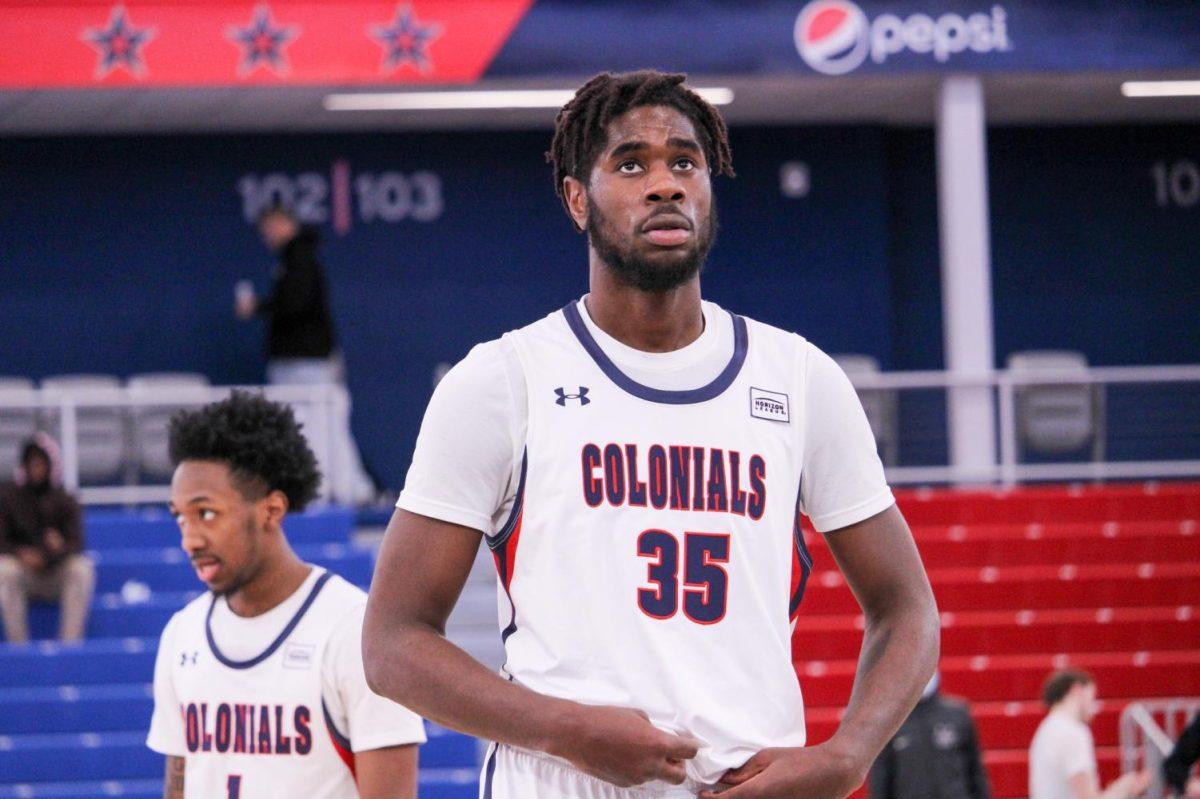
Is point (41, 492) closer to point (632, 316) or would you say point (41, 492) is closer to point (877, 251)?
point (877, 251)

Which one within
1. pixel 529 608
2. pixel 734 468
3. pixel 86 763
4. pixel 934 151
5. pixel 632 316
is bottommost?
pixel 86 763

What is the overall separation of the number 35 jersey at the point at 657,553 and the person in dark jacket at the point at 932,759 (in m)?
5.42

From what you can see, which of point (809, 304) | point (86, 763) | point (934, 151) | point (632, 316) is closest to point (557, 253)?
point (809, 304)

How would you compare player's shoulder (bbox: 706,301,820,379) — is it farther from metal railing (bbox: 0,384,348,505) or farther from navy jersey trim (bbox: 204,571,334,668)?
metal railing (bbox: 0,384,348,505)

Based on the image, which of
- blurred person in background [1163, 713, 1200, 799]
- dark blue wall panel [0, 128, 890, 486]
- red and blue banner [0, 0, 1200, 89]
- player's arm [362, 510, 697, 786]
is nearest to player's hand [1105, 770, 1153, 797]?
blurred person in background [1163, 713, 1200, 799]

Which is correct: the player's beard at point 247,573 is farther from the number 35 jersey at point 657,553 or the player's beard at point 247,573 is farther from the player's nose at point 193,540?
the number 35 jersey at point 657,553

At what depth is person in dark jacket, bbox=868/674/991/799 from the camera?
762 cm

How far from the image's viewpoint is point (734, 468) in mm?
2336

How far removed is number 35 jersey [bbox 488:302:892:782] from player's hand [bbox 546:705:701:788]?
0.08 meters

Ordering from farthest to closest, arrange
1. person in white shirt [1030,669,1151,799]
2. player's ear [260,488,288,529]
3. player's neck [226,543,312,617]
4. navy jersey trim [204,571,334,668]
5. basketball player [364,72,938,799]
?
person in white shirt [1030,669,1151,799] → player's ear [260,488,288,529] → player's neck [226,543,312,617] → navy jersey trim [204,571,334,668] → basketball player [364,72,938,799]

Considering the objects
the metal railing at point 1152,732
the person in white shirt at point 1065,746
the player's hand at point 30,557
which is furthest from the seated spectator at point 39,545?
the metal railing at point 1152,732

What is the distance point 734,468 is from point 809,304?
533 inches

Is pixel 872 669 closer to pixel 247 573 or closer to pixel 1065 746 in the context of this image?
pixel 247 573

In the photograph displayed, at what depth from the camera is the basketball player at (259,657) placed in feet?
11.8
